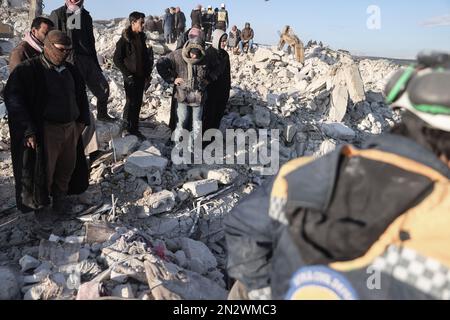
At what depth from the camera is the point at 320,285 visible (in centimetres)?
111

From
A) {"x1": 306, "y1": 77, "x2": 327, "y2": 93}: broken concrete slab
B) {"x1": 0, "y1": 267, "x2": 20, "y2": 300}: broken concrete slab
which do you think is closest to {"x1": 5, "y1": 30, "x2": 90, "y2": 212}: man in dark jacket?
{"x1": 0, "y1": 267, "x2": 20, "y2": 300}: broken concrete slab

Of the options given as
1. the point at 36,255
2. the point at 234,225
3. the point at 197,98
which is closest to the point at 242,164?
the point at 197,98

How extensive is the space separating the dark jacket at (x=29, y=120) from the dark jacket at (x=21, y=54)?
375mm

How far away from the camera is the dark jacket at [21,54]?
3.50 m

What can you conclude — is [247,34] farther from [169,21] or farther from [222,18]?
[169,21]

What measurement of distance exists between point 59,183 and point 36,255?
0.82 meters

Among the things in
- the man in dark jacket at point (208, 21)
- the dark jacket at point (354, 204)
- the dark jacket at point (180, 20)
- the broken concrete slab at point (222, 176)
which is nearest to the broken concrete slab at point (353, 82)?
the broken concrete slab at point (222, 176)

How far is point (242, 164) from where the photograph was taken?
220 inches

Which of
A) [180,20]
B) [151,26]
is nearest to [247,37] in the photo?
[180,20]

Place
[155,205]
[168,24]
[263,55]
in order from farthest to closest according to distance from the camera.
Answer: [168,24] → [263,55] → [155,205]

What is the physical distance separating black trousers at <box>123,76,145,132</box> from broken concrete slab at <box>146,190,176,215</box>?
52.4 inches

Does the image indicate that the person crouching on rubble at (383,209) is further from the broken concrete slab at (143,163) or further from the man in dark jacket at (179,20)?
the man in dark jacket at (179,20)

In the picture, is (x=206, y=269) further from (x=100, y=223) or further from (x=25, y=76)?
(x=25, y=76)

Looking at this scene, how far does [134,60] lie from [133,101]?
1.80ft
